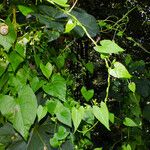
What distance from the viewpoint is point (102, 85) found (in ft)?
7.50

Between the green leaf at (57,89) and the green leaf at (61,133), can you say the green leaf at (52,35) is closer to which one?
the green leaf at (57,89)

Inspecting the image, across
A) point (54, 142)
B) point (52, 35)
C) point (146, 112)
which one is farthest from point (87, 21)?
point (146, 112)

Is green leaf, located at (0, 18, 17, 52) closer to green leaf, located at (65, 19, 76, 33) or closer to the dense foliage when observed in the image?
the dense foliage

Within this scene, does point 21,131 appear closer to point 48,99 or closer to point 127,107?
point 48,99

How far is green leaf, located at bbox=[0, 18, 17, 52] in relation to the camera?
795mm

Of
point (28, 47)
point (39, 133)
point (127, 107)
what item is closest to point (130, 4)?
point (127, 107)

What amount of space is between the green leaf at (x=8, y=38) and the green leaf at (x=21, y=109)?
10cm

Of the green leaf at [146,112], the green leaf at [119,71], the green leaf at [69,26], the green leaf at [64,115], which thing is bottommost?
the green leaf at [146,112]

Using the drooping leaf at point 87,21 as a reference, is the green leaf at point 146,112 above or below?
below

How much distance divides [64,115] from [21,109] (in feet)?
0.37

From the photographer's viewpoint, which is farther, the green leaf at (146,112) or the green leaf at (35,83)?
the green leaf at (146,112)

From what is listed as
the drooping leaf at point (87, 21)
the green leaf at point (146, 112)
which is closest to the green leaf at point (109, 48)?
the drooping leaf at point (87, 21)

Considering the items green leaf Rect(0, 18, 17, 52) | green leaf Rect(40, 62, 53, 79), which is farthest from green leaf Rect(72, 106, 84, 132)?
green leaf Rect(0, 18, 17, 52)

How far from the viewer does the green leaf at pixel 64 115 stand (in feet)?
2.84
